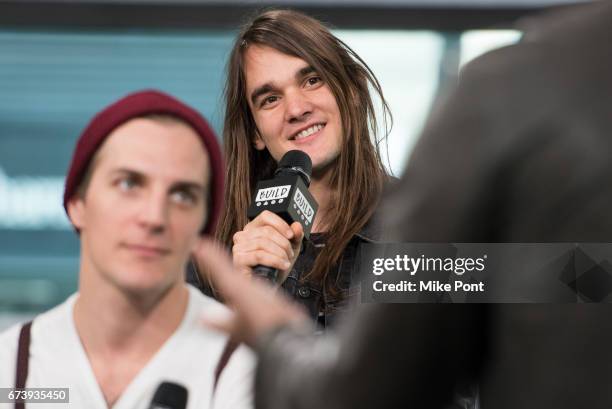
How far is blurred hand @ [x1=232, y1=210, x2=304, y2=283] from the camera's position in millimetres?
1099

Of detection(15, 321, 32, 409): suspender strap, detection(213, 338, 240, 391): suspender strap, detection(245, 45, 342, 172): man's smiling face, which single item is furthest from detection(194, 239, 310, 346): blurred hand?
detection(245, 45, 342, 172): man's smiling face

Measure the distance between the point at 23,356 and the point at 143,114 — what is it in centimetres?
26

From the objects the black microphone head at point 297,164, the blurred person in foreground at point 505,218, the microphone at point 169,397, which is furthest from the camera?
the black microphone head at point 297,164

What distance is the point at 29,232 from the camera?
3.39 meters

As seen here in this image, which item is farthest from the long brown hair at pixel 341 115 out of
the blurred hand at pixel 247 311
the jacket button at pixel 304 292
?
the blurred hand at pixel 247 311

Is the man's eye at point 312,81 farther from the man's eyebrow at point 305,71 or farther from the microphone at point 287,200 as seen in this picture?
the microphone at point 287,200

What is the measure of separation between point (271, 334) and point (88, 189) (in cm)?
30

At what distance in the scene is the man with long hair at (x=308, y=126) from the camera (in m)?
→ 1.54

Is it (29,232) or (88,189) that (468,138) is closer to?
(88,189)

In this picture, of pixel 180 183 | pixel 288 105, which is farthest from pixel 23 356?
pixel 288 105

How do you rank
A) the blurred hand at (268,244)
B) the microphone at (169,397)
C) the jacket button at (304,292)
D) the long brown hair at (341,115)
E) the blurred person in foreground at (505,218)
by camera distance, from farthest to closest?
1. the long brown hair at (341,115)
2. the jacket button at (304,292)
3. the blurred hand at (268,244)
4. the microphone at (169,397)
5. the blurred person in foreground at (505,218)

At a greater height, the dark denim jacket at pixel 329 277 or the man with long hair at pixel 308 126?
the man with long hair at pixel 308 126

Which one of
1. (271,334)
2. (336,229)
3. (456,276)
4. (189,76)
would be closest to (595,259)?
(456,276)

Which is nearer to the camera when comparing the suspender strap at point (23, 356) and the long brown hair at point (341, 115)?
the suspender strap at point (23, 356)
